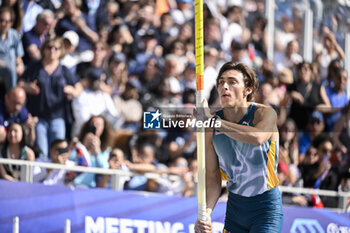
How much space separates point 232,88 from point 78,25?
142 inches

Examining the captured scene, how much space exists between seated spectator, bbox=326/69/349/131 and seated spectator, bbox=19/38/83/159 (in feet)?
12.2

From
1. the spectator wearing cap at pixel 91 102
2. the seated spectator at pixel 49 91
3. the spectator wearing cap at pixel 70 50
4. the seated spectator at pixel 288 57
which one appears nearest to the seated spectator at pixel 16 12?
the seated spectator at pixel 49 91

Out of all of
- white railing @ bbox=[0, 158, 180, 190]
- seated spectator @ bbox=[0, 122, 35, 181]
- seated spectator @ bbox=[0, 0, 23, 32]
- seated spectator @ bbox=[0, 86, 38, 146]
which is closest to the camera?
white railing @ bbox=[0, 158, 180, 190]

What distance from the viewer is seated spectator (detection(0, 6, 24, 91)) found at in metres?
6.35

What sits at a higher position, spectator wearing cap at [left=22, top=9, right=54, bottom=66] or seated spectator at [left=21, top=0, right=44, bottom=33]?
seated spectator at [left=21, top=0, right=44, bottom=33]

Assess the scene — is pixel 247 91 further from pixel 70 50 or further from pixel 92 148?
pixel 70 50

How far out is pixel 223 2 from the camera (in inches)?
329

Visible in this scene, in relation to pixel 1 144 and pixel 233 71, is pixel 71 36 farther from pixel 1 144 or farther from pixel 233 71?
pixel 233 71

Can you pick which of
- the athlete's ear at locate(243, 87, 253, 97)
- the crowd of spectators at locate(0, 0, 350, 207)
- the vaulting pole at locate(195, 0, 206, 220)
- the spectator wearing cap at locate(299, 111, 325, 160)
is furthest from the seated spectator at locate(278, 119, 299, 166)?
the vaulting pole at locate(195, 0, 206, 220)

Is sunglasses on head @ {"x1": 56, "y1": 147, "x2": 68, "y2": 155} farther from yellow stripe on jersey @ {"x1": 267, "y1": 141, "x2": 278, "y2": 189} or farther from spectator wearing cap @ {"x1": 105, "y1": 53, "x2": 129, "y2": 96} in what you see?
yellow stripe on jersey @ {"x1": 267, "y1": 141, "x2": 278, "y2": 189}

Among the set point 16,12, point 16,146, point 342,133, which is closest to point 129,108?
point 16,146

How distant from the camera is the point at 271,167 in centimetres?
404

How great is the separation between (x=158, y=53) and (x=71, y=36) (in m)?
1.22

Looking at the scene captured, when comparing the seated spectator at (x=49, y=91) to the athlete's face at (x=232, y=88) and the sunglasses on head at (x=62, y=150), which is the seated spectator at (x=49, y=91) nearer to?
the sunglasses on head at (x=62, y=150)
